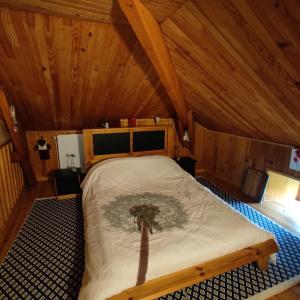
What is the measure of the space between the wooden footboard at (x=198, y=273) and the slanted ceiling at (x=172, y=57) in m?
1.35

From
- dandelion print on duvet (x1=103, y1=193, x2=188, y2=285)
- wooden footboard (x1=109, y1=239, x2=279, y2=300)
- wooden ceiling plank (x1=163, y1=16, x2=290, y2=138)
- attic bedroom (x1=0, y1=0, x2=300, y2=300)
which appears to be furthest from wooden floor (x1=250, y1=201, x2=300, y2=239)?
dandelion print on duvet (x1=103, y1=193, x2=188, y2=285)

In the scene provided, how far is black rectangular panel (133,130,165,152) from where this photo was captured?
365cm

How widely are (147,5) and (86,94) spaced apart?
153cm

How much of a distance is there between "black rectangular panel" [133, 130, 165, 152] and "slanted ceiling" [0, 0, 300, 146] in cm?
61

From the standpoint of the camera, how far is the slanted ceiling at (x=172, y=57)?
140 centimetres

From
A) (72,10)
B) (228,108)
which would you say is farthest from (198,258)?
(72,10)

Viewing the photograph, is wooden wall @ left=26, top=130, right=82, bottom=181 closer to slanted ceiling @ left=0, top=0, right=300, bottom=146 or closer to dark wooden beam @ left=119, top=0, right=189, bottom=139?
slanted ceiling @ left=0, top=0, right=300, bottom=146

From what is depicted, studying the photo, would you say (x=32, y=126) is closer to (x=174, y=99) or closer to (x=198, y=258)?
(x=174, y=99)

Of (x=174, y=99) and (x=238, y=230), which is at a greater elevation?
(x=174, y=99)

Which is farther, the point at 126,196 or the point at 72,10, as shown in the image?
the point at 126,196

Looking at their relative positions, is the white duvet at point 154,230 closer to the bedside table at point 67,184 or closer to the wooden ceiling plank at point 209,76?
the bedside table at point 67,184

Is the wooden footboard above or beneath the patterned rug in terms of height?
above

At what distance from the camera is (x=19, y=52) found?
2027 mm

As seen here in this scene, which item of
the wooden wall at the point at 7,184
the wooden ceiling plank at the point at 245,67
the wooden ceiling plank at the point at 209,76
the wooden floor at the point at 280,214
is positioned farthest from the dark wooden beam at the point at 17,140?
the wooden floor at the point at 280,214
